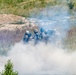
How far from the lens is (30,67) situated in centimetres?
11231

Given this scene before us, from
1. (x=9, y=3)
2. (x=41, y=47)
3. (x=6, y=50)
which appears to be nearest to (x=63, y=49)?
(x=41, y=47)

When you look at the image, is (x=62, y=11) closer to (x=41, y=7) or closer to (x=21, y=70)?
(x=41, y=7)

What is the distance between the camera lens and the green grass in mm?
141775

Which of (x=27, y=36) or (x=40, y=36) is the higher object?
(x=27, y=36)

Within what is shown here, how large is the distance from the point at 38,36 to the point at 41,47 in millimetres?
2362

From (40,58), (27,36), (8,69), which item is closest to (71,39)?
(27,36)

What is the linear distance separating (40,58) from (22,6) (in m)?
29.3

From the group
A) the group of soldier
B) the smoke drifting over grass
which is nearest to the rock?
the smoke drifting over grass

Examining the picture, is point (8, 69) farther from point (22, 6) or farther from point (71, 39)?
point (22, 6)

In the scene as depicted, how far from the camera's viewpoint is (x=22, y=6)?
145000mm

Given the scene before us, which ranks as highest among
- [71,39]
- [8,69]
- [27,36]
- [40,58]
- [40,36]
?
[27,36]

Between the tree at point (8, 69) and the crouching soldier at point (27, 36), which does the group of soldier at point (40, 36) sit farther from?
the tree at point (8, 69)

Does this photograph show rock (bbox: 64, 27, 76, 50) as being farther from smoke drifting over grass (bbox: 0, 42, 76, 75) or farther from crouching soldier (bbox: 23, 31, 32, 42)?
Result: crouching soldier (bbox: 23, 31, 32, 42)

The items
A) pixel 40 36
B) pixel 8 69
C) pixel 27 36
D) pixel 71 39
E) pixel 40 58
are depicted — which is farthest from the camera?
pixel 71 39
